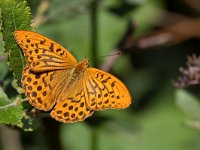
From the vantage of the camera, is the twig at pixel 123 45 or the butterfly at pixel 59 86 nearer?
the butterfly at pixel 59 86

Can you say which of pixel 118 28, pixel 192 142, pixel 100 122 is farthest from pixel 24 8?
pixel 192 142

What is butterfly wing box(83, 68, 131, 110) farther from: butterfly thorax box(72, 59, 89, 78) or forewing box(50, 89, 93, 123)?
butterfly thorax box(72, 59, 89, 78)

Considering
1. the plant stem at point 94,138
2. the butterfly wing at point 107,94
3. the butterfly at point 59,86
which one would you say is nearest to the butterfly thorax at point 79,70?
the butterfly at point 59,86

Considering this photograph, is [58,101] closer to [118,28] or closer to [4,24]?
[4,24]

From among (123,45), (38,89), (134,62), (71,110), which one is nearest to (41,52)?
(38,89)

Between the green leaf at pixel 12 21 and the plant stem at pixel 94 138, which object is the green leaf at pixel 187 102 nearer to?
the plant stem at pixel 94 138

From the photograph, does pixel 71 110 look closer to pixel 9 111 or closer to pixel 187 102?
pixel 9 111
